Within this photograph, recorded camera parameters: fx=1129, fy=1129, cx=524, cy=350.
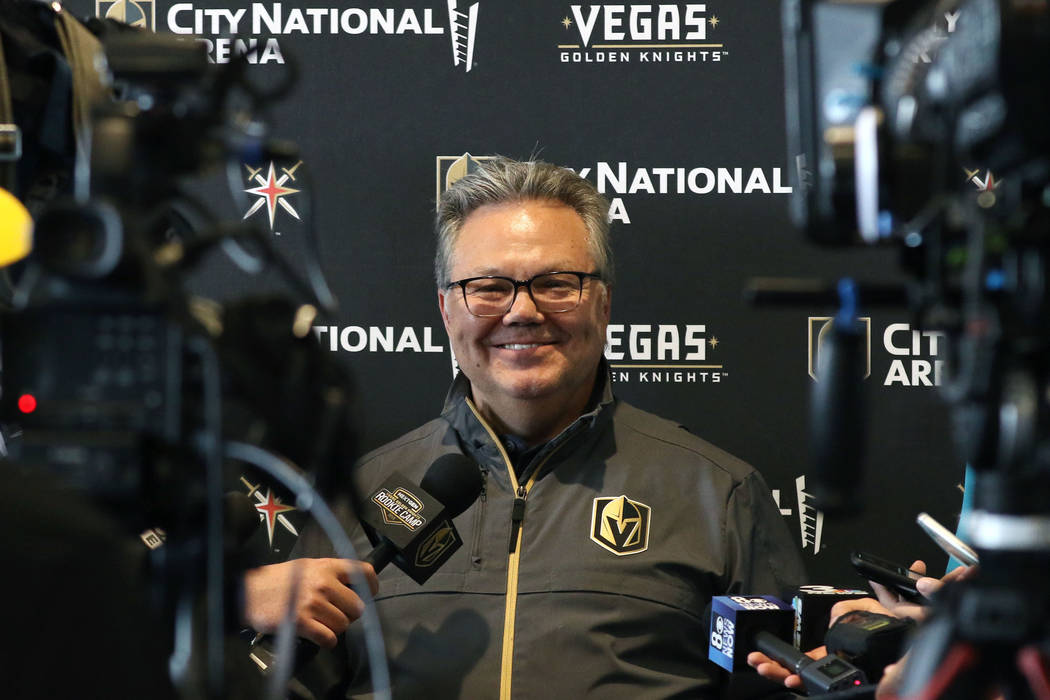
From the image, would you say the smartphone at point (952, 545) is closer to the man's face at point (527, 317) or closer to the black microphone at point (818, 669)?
the black microphone at point (818, 669)

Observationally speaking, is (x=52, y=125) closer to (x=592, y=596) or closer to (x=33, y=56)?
(x=33, y=56)

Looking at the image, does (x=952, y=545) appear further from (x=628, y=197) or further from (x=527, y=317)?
(x=628, y=197)

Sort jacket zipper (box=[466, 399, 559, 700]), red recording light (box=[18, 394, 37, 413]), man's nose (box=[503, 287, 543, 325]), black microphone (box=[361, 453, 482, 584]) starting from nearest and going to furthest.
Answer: red recording light (box=[18, 394, 37, 413])
black microphone (box=[361, 453, 482, 584])
jacket zipper (box=[466, 399, 559, 700])
man's nose (box=[503, 287, 543, 325])

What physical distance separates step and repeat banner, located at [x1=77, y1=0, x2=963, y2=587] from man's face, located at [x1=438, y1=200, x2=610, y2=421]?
0.24 meters

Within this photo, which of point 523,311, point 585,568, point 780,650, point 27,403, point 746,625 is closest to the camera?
point 27,403

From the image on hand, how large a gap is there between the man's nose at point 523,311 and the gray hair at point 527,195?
0.14 m

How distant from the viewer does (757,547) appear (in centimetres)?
200

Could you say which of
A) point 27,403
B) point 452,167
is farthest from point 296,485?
point 452,167

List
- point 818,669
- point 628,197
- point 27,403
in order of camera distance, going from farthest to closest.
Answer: point 628,197 → point 818,669 → point 27,403

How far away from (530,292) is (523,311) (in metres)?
0.05

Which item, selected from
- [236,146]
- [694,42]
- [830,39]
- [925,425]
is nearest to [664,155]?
[694,42]

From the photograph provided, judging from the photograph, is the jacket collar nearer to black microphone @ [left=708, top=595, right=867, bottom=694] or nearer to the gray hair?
the gray hair

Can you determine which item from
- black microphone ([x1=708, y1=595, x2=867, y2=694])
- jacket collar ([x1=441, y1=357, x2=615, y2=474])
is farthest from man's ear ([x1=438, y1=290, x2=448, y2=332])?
black microphone ([x1=708, y1=595, x2=867, y2=694])

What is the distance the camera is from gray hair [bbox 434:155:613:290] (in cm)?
212
